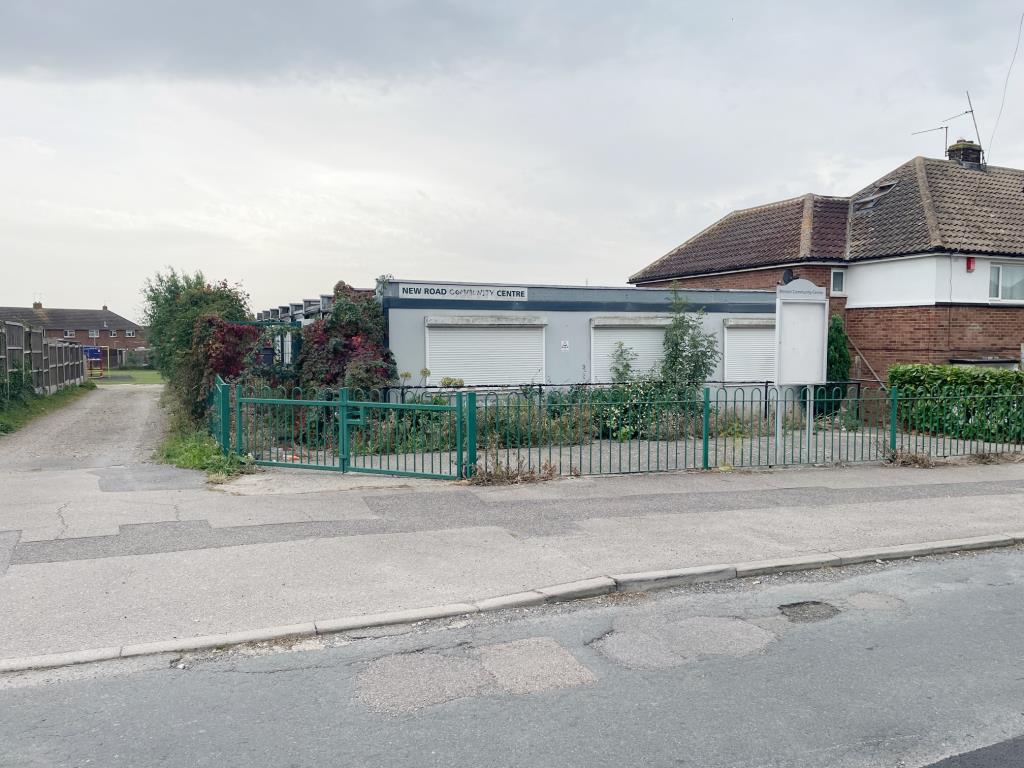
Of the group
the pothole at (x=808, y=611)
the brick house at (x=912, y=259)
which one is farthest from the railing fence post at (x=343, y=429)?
the brick house at (x=912, y=259)

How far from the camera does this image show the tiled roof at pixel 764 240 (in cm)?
2231

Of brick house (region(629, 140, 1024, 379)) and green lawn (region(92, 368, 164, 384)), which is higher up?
brick house (region(629, 140, 1024, 379))

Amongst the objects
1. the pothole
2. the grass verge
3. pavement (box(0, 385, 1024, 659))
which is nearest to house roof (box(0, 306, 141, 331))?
the grass verge

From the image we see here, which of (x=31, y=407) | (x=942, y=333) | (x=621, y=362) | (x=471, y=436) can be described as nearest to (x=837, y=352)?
(x=942, y=333)

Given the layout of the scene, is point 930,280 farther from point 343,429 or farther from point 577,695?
point 577,695

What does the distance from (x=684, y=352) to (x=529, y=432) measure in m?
7.45

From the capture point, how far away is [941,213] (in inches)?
820

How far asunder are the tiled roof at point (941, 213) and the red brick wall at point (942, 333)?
4.84 ft

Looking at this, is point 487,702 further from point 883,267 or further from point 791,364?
point 883,267

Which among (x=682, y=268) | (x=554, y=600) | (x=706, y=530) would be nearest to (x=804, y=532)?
(x=706, y=530)

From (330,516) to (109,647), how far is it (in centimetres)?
369

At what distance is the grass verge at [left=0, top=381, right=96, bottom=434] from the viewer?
63.3 feet

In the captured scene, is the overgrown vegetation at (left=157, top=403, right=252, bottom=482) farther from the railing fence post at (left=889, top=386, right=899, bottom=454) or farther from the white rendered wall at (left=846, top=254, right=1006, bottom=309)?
the white rendered wall at (left=846, top=254, right=1006, bottom=309)

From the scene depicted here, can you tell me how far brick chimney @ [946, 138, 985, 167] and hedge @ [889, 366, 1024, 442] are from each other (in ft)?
34.6
